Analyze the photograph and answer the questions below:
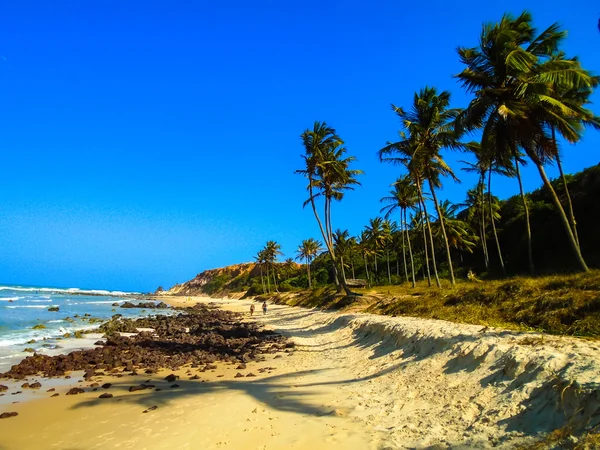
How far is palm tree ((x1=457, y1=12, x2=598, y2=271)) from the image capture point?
14805 mm

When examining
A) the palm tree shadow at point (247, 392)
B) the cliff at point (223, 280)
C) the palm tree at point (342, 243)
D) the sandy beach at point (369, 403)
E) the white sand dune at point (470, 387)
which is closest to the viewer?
the white sand dune at point (470, 387)

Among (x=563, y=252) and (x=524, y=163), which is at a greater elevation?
(x=524, y=163)

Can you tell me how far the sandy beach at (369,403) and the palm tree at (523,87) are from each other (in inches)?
387

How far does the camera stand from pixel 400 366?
954 centimetres

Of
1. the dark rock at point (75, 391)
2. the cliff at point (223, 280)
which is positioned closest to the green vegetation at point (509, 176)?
the dark rock at point (75, 391)

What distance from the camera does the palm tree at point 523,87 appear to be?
1480 centimetres

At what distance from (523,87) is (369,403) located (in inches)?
558

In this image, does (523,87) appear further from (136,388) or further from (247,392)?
(136,388)

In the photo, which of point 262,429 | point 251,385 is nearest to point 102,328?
point 251,385

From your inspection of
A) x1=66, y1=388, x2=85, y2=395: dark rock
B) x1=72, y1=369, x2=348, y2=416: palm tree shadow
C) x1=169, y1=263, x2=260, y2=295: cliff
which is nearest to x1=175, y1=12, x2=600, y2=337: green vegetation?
x1=72, y1=369, x2=348, y2=416: palm tree shadow

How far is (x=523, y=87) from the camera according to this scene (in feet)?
48.9

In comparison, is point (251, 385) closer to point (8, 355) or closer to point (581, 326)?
point (581, 326)

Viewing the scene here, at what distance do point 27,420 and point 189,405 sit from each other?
3.58 meters

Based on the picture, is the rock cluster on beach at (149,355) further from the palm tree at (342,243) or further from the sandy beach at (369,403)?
the palm tree at (342,243)
